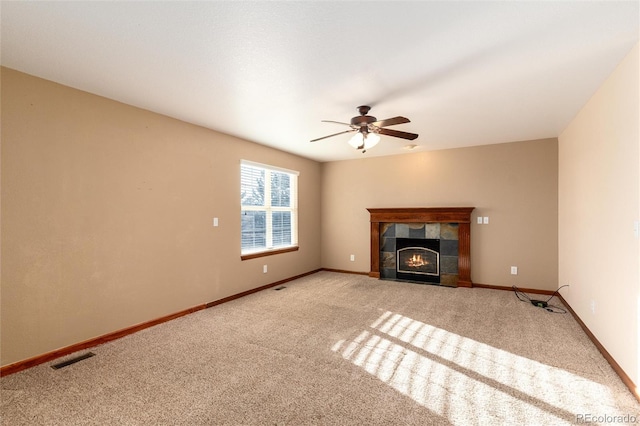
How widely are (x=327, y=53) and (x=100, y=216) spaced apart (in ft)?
8.63

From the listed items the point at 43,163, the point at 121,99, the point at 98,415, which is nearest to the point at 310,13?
the point at 121,99

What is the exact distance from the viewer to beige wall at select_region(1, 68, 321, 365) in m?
2.48

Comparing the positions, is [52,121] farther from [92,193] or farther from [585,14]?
[585,14]

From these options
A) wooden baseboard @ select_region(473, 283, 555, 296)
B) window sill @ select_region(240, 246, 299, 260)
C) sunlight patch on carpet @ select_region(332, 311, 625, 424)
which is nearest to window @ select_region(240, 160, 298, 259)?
window sill @ select_region(240, 246, 299, 260)

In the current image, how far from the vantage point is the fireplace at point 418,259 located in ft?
17.9

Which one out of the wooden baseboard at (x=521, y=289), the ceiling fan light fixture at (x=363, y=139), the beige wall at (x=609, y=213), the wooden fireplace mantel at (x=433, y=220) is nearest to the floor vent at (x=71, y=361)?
the ceiling fan light fixture at (x=363, y=139)

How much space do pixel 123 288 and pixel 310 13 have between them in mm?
3102

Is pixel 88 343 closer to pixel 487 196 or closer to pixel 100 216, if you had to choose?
pixel 100 216

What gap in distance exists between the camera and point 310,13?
5.83 ft

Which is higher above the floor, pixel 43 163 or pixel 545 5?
pixel 545 5

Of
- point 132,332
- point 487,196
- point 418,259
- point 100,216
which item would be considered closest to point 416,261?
point 418,259

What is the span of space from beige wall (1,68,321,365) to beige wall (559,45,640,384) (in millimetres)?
4175

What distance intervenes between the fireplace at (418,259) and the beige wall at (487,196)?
605 millimetres

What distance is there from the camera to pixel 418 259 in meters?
5.61
